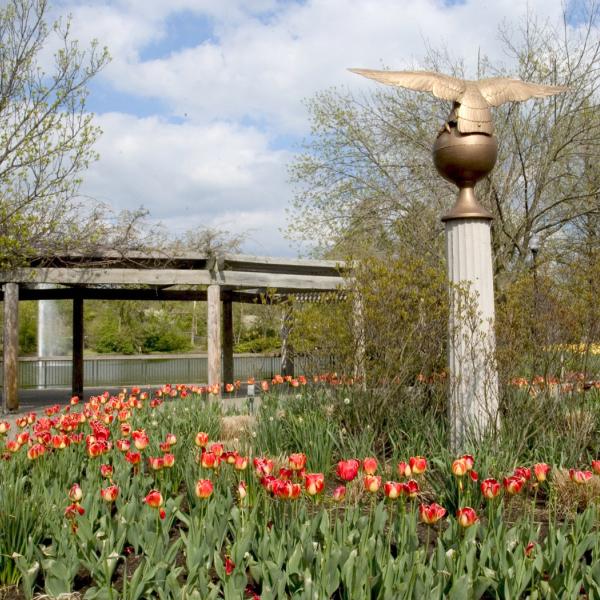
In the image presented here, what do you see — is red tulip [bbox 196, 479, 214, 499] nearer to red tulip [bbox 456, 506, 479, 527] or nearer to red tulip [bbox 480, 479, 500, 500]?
red tulip [bbox 456, 506, 479, 527]

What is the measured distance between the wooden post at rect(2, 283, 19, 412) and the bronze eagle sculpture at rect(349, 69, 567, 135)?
8185 millimetres

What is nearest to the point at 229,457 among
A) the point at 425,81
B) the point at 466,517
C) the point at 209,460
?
Result: the point at 209,460

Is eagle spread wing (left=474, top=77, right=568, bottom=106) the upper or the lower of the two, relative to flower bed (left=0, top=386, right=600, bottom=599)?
upper

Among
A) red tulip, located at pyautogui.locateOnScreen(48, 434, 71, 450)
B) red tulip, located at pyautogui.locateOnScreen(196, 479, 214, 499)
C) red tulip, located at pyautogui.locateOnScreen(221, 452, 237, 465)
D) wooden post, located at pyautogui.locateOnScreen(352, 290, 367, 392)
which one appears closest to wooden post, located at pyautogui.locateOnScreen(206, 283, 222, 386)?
wooden post, located at pyautogui.locateOnScreen(352, 290, 367, 392)

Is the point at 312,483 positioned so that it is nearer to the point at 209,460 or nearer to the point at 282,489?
the point at 282,489

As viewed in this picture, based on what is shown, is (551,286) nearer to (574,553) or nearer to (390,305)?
(390,305)

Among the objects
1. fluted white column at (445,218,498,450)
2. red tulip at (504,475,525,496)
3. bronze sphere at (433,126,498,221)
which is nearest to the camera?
red tulip at (504,475,525,496)

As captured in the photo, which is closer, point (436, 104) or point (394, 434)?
point (394, 434)

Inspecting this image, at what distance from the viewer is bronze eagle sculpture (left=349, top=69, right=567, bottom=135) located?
5.75 m

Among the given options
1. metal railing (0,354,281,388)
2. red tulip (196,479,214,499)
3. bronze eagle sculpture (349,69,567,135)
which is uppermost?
bronze eagle sculpture (349,69,567,135)

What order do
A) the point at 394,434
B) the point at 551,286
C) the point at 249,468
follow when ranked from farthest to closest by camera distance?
the point at 551,286, the point at 394,434, the point at 249,468

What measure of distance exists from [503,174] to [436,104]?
2145 millimetres

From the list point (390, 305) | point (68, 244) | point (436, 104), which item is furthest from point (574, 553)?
point (436, 104)

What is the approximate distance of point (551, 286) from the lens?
6.42m
